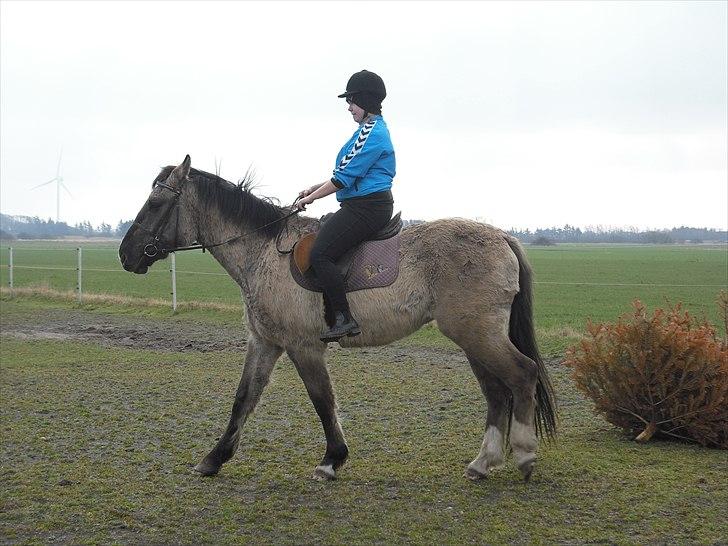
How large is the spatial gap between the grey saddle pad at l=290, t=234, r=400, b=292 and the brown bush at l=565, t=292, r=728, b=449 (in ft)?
8.87

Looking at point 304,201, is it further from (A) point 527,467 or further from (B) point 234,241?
(A) point 527,467

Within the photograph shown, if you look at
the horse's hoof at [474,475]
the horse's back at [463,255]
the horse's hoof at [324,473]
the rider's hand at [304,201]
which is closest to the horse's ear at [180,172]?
the rider's hand at [304,201]

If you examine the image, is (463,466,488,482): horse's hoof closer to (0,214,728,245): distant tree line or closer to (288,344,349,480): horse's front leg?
(288,344,349,480): horse's front leg

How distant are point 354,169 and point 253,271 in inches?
48.4

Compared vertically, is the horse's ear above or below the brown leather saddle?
above

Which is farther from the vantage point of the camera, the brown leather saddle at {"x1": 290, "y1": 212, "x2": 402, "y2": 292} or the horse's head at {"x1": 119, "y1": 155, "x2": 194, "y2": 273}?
the horse's head at {"x1": 119, "y1": 155, "x2": 194, "y2": 273}

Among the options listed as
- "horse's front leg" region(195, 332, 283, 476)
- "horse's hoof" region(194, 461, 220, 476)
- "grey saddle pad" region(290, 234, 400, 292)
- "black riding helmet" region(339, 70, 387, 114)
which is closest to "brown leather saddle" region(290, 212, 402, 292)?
"grey saddle pad" region(290, 234, 400, 292)

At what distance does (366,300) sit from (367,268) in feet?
0.82

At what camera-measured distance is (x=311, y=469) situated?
586cm

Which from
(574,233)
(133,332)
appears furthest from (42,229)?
(133,332)

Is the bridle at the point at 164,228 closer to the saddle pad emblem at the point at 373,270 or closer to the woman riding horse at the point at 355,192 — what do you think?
the woman riding horse at the point at 355,192

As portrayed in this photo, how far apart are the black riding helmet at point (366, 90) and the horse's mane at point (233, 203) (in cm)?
118

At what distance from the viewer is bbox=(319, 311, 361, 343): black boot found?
17.5 feet

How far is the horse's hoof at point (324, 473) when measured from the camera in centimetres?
554
